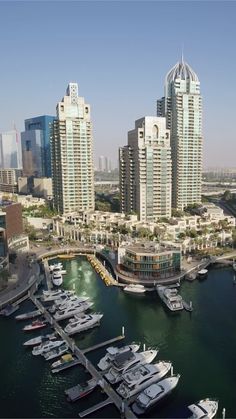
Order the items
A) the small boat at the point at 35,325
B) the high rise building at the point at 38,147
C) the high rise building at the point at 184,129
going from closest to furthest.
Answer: the small boat at the point at 35,325 < the high rise building at the point at 184,129 < the high rise building at the point at 38,147

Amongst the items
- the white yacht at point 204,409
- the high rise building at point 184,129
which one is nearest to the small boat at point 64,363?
the white yacht at point 204,409

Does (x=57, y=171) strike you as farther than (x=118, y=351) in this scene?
Yes

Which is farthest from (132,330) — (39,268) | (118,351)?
(39,268)

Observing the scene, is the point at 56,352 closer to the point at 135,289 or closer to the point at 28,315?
the point at 28,315

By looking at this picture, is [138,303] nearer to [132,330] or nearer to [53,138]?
[132,330]

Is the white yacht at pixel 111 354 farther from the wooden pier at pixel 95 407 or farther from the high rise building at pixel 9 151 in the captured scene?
the high rise building at pixel 9 151

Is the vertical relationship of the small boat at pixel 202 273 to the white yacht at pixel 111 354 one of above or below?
above

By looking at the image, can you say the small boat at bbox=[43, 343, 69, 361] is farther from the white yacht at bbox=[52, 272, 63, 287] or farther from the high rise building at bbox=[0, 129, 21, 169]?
the high rise building at bbox=[0, 129, 21, 169]

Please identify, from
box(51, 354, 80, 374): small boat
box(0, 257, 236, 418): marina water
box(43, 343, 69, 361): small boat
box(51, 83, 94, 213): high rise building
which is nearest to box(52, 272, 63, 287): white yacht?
box(0, 257, 236, 418): marina water
